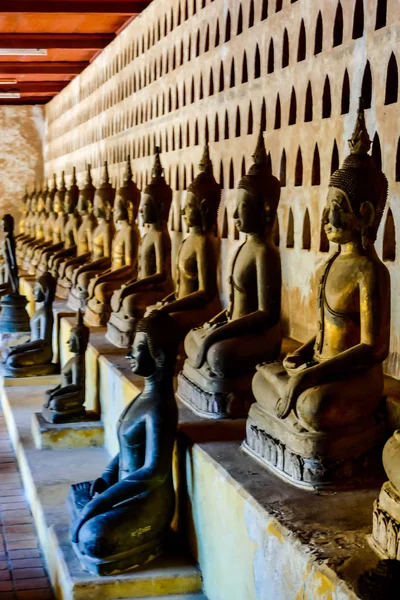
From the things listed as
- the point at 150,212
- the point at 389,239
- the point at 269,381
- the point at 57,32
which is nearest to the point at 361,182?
the point at 269,381

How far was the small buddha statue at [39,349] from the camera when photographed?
7836 millimetres

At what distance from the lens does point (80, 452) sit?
589cm

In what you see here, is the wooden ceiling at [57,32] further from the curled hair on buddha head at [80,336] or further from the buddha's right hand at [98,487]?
the buddha's right hand at [98,487]

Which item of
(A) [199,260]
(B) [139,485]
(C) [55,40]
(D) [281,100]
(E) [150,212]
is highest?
(C) [55,40]

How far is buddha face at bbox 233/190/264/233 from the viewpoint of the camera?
495 centimetres

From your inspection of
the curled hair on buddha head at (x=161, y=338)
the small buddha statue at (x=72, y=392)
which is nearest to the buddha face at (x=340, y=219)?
the curled hair on buddha head at (x=161, y=338)

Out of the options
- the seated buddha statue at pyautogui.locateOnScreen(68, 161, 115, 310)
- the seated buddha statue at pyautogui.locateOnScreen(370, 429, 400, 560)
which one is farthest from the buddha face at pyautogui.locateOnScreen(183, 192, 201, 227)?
the seated buddha statue at pyautogui.locateOnScreen(370, 429, 400, 560)

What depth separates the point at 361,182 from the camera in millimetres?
3779

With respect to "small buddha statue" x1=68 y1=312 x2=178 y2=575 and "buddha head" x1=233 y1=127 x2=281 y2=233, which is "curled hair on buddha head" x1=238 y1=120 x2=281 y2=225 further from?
"small buddha statue" x1=68 y1=312 x2=178 y2=575

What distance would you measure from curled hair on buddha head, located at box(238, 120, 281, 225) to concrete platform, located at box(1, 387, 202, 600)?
185 cm

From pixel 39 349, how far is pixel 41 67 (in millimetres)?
7638

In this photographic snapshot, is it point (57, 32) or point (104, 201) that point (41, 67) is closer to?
point (57, 32)

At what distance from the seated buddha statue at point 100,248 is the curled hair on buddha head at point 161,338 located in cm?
472

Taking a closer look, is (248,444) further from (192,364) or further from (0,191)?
(0,191)
